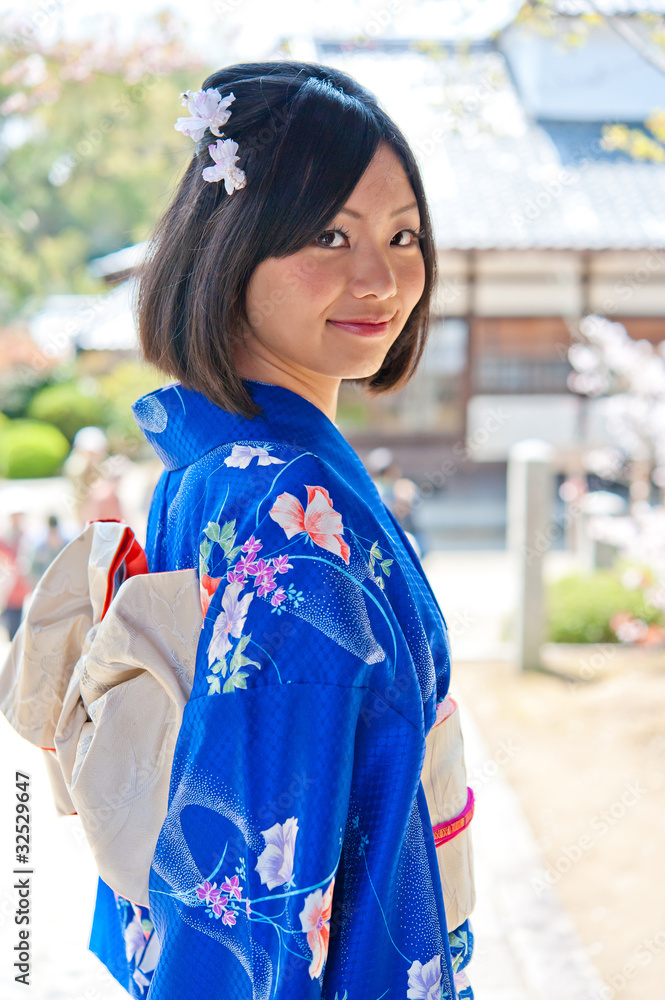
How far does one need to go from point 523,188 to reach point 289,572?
11.8 metres

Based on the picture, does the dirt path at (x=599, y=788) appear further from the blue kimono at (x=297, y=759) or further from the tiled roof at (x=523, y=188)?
the tiled roof at (x=523, y=188)

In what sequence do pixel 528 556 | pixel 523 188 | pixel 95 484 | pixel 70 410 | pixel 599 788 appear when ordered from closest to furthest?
pixel 599 788, pixel 528 556, pixel 95 484, pixel 523 188, pixel 70 410

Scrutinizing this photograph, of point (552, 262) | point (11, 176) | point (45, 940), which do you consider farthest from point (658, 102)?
point (45, 940)

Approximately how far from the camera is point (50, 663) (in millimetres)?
1226

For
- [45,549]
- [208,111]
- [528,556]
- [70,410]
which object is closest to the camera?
[208,111]

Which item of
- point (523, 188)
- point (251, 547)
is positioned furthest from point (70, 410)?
point (251, 547)

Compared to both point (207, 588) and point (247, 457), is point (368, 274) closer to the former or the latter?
point (247, 457)

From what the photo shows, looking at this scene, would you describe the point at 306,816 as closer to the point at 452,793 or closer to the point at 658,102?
the point at 452,793

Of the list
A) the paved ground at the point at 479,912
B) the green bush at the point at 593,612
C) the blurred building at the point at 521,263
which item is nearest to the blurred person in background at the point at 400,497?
the green bush at the point at 593,612

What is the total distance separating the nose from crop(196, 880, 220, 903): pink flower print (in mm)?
736

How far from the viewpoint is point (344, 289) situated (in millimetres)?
1100

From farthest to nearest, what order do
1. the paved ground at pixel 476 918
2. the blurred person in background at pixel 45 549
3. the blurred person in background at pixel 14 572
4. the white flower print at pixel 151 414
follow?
the blurred person in background at pixel 45 549 → the blurred person in background at pixel 14 572 → the paved ground at pixel 476 918 → the white flower print at pixel 151 414

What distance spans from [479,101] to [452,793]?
3.90m

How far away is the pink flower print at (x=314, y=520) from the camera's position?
0.95 meters
